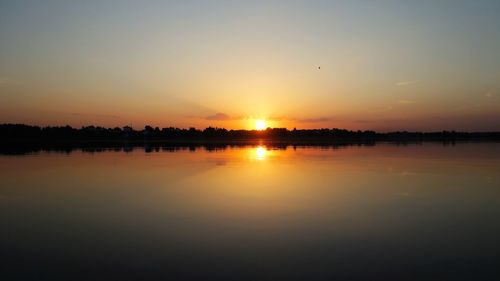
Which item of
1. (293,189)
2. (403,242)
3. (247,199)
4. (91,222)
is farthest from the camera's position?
(293,189)

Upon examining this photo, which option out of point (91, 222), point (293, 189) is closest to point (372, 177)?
point (293, 189)

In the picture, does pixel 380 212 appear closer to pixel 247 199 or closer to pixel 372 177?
pixel 247 199

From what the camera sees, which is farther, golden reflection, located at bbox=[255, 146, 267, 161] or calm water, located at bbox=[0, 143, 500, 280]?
golden reflection, located at bbox=[255, 146, 267, 161]

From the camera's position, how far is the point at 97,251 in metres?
8.84

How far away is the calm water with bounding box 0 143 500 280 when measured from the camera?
7.73 meters

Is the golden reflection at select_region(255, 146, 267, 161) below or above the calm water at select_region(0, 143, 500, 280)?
above

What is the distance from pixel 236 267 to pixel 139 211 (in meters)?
6.41

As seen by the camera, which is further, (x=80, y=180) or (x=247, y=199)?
(x=80, y=180)

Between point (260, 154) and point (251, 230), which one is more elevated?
point (260, 154)

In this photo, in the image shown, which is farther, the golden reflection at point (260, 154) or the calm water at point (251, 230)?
the golden reflection at point (260, 154)

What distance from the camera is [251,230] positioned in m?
10.7

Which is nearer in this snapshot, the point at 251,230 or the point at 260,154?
the point at 251,230

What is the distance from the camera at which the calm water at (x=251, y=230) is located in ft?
25.4

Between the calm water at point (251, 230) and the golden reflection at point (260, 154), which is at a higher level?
the golden reflection at point (260, 154)
